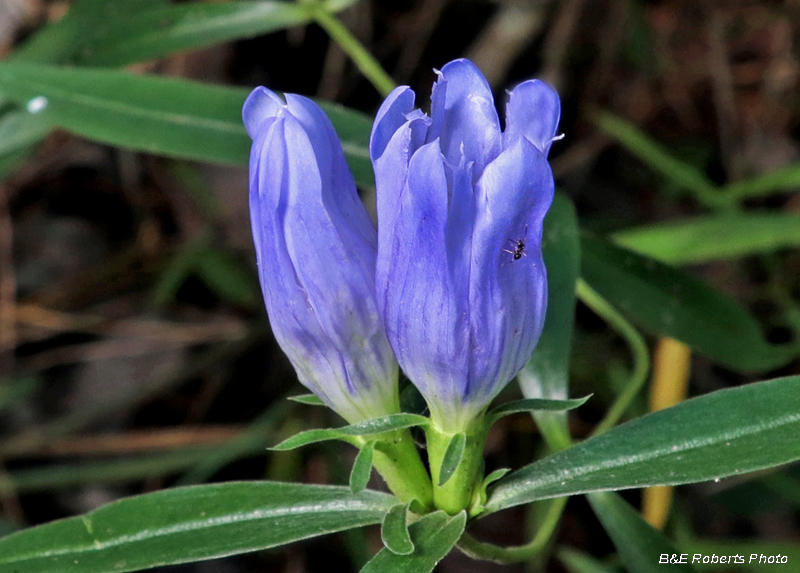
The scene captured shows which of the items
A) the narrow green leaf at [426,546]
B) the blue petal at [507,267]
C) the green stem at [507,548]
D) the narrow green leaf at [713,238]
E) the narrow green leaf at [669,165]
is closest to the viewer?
the blue petal at [507,267]

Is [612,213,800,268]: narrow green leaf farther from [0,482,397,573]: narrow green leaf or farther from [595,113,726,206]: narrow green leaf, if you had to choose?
[0,482,397,573]: narrow green leaf

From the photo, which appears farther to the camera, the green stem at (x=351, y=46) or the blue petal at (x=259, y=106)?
the green stem at (x=351, y=46)

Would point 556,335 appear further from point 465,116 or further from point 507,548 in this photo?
point 465,116

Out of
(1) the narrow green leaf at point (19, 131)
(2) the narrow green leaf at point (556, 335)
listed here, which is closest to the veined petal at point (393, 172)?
(2) the narrow green leaf at point (556, 335)

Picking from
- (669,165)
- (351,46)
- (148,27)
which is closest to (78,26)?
(148,27)

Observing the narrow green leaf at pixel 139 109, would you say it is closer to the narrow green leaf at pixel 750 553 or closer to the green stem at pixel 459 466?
the green stem at pixel 459 466

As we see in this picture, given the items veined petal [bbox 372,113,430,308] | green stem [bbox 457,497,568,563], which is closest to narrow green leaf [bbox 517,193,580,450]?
green stem [bbox 457,497,568,563]
